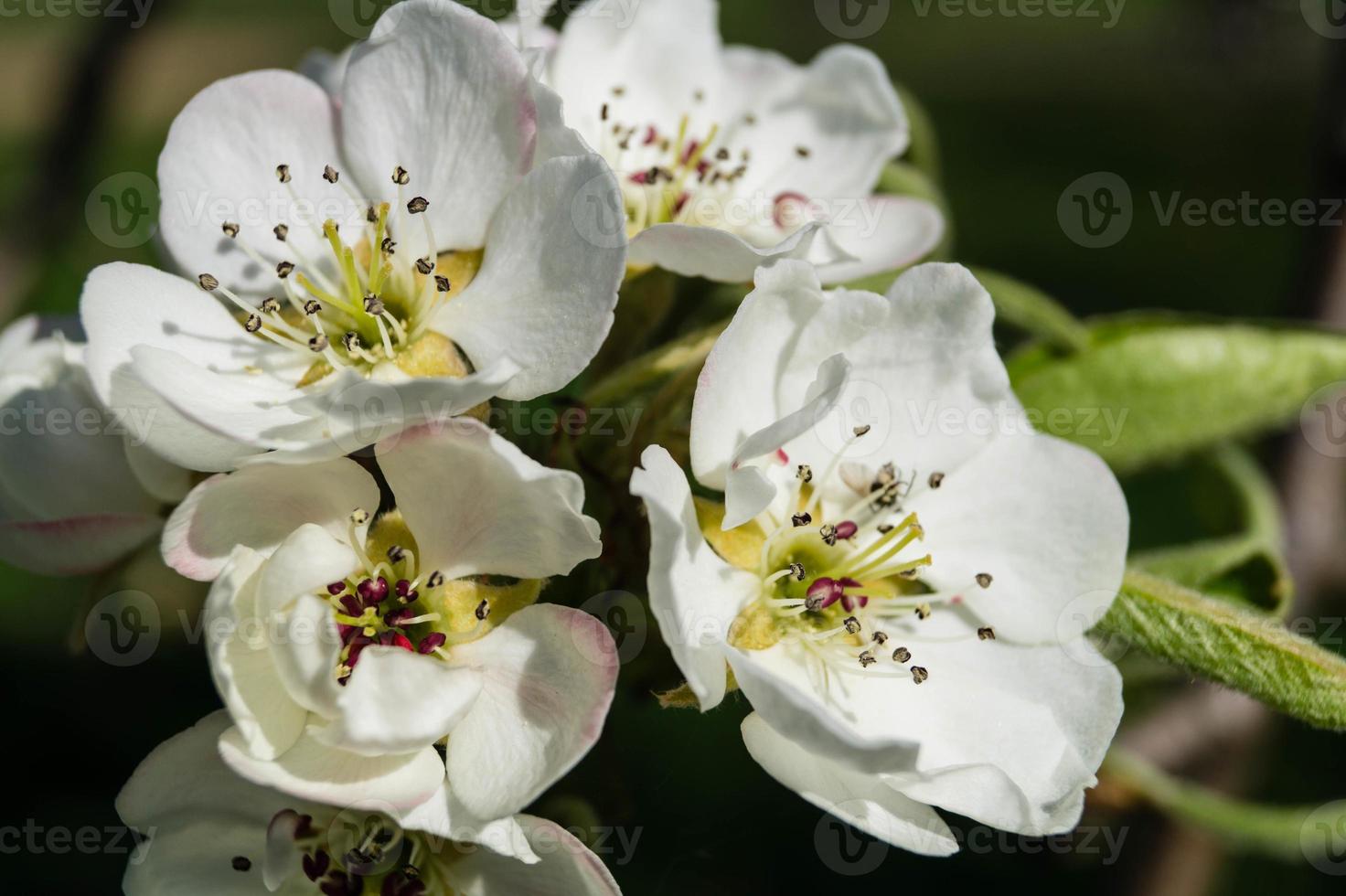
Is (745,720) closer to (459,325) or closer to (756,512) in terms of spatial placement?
(756,512)

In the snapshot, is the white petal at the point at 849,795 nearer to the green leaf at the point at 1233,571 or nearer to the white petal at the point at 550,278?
the white petal at the point at 550,278

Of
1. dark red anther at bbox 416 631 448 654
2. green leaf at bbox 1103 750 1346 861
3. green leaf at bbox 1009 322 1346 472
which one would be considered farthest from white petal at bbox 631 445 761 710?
green leaf at bbox 1103 750 1346 861

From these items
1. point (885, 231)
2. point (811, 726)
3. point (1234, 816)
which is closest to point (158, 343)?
point (811, 726)

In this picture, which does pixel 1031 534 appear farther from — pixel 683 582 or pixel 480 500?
pixel 480 500

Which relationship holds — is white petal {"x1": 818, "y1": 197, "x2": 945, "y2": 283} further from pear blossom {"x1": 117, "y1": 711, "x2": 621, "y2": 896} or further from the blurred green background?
pear blossom {"x1": 117, "y1": 711, "x2": 621, "y2": 896}

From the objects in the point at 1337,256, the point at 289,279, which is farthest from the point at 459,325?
the point at 1337,256
